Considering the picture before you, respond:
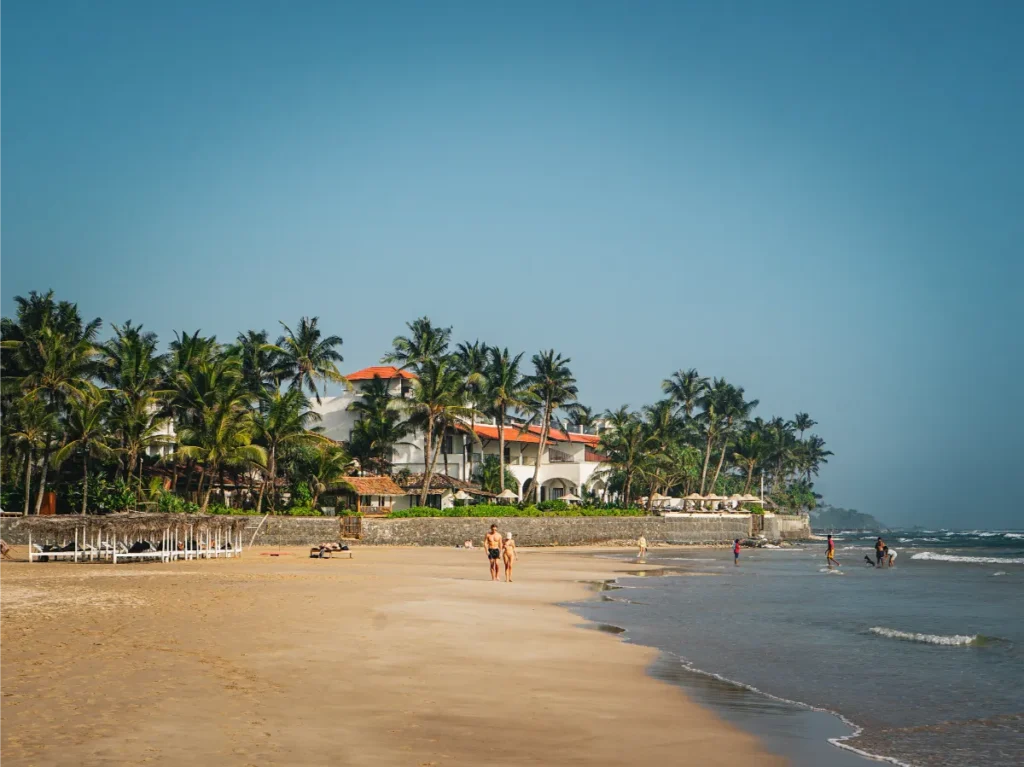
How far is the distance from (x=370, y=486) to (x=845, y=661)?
43208 millimetres

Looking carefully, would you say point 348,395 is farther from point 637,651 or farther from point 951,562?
point 637,651

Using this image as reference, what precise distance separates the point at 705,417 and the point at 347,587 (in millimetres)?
76420

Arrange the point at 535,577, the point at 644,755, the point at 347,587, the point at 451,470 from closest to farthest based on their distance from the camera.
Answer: the point at 644,755 < the point at 347,587 < the point at 535,577 < the point at 451,470

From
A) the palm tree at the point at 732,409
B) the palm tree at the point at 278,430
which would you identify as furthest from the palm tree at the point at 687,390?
the palm tree at the point at 278,430

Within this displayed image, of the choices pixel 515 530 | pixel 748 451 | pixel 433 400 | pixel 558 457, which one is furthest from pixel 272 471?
pixel 748 451

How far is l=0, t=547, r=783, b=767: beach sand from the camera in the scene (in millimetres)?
8344

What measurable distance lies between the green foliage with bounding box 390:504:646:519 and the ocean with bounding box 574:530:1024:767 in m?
22.7

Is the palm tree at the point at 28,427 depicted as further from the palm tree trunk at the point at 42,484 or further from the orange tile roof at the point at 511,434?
the orange tile roof at the point at 511,434

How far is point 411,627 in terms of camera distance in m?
17.1

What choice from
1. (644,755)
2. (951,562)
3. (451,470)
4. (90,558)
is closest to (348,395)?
(451,470)

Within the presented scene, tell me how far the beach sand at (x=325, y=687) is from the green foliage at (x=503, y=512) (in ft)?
106

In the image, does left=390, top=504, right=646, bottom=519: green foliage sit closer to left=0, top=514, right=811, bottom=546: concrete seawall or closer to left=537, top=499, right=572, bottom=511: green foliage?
left=537, top=499, right=572, bottom=511: green foliage

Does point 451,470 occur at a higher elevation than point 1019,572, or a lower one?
higher

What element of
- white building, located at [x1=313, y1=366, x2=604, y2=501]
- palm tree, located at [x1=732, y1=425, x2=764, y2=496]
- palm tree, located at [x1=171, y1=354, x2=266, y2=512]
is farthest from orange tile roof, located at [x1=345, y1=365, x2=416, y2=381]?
palm tree, located at [x1=732, y1=425, x2=764, y2=496]
